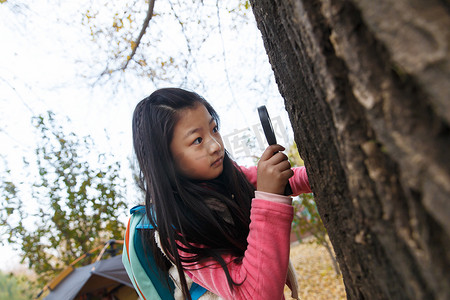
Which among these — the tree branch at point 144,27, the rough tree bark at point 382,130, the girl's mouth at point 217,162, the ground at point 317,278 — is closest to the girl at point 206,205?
the girl's mouth at point 217,162

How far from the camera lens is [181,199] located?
1333mm

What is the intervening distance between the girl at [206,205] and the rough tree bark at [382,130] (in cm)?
32

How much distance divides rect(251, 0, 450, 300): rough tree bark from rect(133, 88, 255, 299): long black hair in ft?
1.98

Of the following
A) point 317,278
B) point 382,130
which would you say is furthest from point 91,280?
point 317,278

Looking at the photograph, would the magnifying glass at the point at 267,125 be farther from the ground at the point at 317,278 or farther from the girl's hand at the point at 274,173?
the ground at the point at 317,278

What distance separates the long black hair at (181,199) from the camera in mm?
1206

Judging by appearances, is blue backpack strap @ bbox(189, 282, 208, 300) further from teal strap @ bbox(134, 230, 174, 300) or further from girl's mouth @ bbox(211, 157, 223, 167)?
girl's mouth @ bbox(211, 157, 223, 167)

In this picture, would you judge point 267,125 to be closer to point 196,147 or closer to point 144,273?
point 196,147

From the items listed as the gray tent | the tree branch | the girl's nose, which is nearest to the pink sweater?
the girl's nose

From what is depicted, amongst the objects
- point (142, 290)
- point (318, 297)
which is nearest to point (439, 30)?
point (142, 290)

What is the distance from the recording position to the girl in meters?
1.00

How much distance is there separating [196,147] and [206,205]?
0.85 ft

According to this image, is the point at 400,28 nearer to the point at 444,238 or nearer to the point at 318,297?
the point at 444,238

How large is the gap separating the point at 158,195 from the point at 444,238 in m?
1.08
